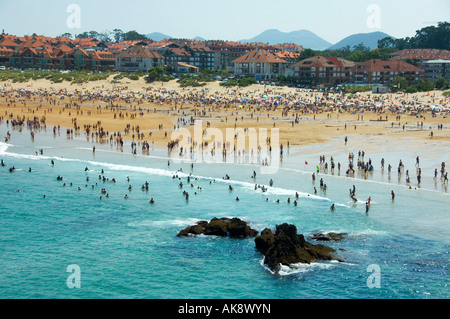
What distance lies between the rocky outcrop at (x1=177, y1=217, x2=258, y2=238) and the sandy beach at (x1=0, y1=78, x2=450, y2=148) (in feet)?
95.7

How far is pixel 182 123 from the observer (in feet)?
249

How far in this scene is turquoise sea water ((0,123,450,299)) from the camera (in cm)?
2614

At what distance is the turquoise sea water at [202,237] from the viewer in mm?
26141

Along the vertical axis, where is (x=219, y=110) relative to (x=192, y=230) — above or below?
above

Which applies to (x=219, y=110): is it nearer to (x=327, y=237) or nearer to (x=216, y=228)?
(x=216, y=228)

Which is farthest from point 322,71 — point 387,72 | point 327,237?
point 327,237

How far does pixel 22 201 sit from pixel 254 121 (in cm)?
4285

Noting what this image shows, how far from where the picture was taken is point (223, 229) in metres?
32.8

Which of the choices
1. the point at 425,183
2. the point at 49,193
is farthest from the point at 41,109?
the point at 425,183

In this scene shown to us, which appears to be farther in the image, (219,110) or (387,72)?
(387,72)

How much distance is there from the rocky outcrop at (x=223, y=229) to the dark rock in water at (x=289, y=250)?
3.02m

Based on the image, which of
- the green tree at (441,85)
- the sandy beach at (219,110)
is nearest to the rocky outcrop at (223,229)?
the sandy beach at (219,110)

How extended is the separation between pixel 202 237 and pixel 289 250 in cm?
638

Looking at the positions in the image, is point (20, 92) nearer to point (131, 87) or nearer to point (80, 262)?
point (131, 87)
